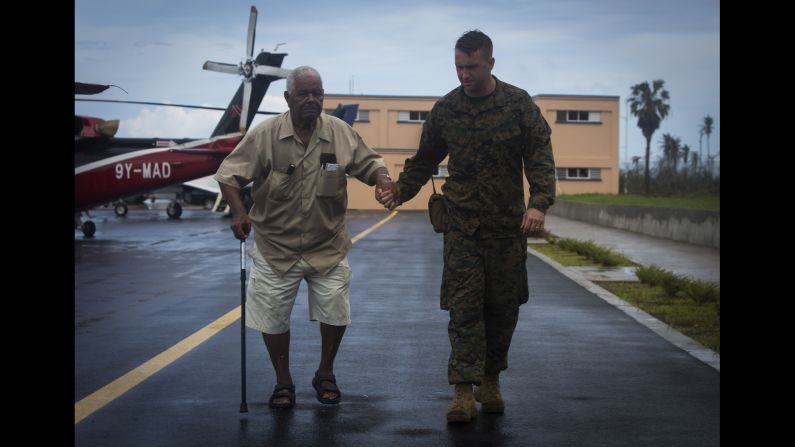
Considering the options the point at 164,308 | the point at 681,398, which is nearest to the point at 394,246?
the point at 164,308

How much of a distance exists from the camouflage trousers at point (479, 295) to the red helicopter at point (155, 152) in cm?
1970

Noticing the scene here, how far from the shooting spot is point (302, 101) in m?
6.26

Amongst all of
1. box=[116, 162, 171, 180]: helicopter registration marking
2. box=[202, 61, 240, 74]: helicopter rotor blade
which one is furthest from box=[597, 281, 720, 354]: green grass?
box=[202, 61, 240, 74]: helicopter rotor blade

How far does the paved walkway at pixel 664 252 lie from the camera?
1606cm

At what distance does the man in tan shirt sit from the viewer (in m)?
6.33

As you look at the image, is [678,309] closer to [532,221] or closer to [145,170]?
[532,221]

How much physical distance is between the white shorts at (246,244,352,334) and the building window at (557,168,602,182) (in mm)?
61561

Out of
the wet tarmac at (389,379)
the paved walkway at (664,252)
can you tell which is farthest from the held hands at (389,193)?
the paved walkway at (664,252)
